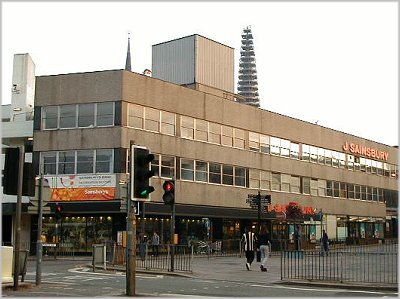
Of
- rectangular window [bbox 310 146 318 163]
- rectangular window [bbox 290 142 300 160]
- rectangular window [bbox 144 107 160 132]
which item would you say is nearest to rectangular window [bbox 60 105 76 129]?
rectangular window [bbox 144 107 160 132]

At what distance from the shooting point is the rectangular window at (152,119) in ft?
136

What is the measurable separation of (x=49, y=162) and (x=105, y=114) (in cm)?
476

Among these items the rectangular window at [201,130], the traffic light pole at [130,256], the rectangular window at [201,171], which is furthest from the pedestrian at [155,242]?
the traffic light pole at [130,256]

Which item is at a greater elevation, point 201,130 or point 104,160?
point 201,130

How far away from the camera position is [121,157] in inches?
1532

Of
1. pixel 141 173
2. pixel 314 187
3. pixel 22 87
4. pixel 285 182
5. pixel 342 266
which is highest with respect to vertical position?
pixel 22 87

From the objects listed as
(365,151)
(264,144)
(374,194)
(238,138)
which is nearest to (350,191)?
(365,151)

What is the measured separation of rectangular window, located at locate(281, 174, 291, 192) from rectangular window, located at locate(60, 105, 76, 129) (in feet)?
65.1

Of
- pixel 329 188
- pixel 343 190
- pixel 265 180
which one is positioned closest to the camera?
pixel 265 180

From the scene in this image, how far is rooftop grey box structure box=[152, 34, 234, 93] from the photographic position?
5069cm

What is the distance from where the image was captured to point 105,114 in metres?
40.0

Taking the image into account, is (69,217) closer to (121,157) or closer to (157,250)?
(121,157)

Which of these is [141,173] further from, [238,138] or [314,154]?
[314,154]

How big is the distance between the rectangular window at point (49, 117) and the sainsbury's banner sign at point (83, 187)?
11.1ft
